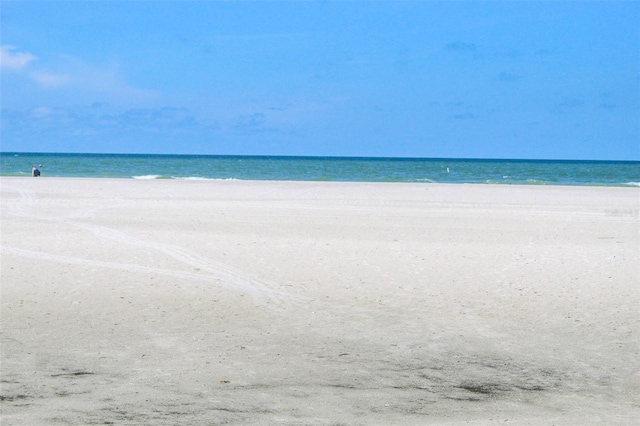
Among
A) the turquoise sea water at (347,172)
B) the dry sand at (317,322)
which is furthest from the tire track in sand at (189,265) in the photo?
the turquoise sea water at (347,172)

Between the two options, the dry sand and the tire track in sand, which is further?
the tire track in sand

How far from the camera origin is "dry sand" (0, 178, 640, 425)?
19.7ft

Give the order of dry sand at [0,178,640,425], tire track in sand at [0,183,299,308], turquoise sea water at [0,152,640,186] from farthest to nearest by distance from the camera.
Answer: turquoise sea water at [0,152,640,186] → tire track in sand at [0,183,299,308] → dry sand at [0,178,640,425]

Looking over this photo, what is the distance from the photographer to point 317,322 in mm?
8977

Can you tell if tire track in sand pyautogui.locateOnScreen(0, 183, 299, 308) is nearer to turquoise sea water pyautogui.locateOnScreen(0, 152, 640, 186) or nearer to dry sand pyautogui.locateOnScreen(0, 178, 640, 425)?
dry sand pyautogui.locateOnScreen(0, 178, 640, 425)

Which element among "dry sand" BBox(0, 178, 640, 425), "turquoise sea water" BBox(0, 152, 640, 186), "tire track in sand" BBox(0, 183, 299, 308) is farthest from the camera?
"turquoise sea water" BBox(0, 152, 640, 186)

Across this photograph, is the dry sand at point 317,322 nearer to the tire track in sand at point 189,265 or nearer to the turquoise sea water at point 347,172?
the tire track in sand at point 189,265

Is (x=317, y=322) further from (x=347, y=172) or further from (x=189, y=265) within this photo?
(x=347, y=172)

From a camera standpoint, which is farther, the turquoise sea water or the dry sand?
the turquoise sea water

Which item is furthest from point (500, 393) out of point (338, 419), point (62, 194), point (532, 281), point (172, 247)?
point (62, 194)

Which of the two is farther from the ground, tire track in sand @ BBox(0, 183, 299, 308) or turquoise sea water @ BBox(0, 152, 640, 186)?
turquoise sea water @ BBox(0, 152, 640, 186)

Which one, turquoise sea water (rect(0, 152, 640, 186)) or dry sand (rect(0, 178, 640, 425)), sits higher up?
turquoise sea water (rect(0, 152, 640, 186))

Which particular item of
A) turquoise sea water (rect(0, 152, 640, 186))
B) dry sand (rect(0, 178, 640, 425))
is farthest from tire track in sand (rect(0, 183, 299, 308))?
turquoise sea water (rect(0, 152, 640, 186))

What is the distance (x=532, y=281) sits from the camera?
11.1m
